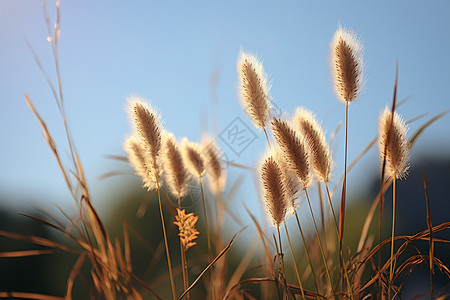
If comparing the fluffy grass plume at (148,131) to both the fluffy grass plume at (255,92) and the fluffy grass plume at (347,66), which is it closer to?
the fluffy grass plume at (255,92)

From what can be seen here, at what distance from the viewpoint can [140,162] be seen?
3.38ft

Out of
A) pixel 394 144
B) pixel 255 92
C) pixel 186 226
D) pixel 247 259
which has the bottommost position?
pixel 247 259

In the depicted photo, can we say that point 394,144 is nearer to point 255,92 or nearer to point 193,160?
point 255,92

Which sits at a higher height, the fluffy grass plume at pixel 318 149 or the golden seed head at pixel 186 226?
the fluffy grass plume at pixel 318 149

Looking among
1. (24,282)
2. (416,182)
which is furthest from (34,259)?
(416,182)

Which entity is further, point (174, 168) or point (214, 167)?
point (214, 167)

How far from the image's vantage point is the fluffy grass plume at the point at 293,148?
2.72 ft

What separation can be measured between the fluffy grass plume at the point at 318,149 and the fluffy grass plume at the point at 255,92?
8 cm

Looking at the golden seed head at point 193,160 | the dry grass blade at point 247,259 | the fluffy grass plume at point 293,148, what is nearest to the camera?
the fluffy grass plume at point 293,148

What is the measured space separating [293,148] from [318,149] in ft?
0.32

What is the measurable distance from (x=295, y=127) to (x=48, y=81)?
602 millimetres

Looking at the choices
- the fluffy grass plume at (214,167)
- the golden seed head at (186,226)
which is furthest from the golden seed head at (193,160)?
the golden seed head at (186,226)

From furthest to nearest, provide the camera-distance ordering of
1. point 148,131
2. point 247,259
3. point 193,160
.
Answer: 1. point 247,259
2. point 193,160
3. point 148,131

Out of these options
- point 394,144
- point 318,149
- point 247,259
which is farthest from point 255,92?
point 247,259
